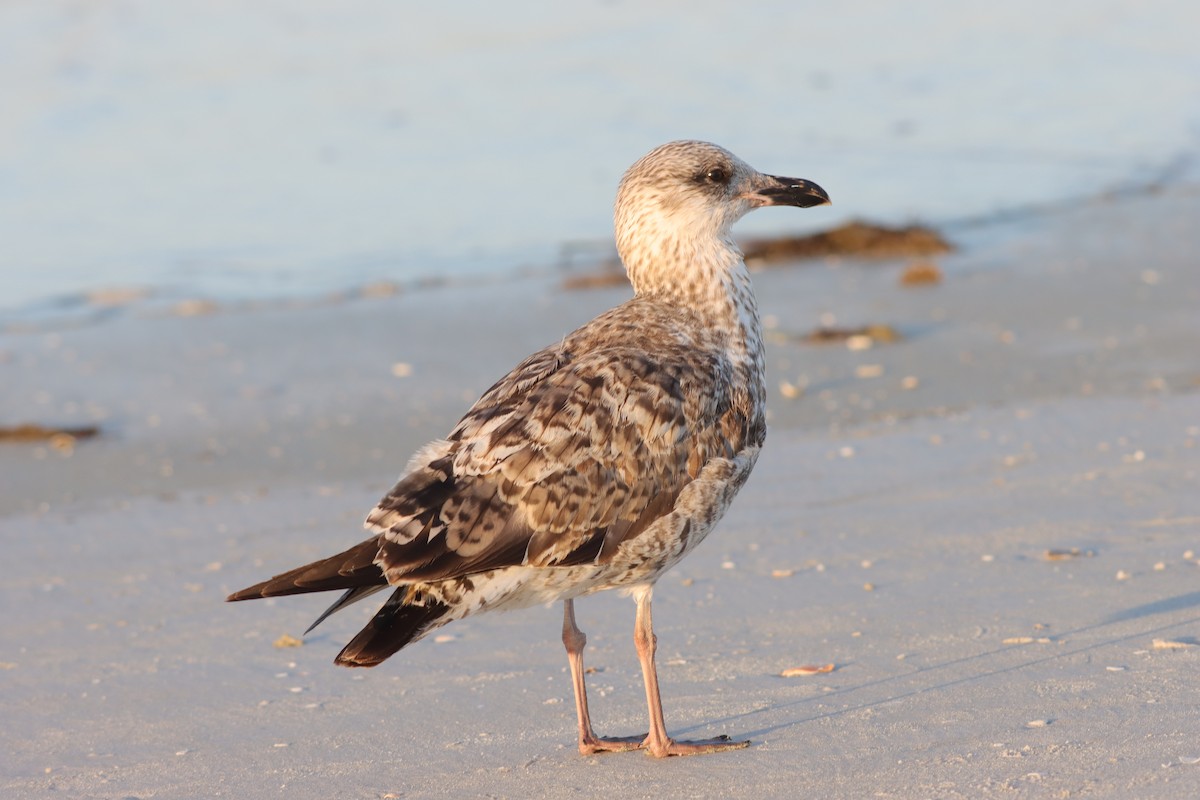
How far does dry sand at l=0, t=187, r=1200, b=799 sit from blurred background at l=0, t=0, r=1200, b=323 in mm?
2333

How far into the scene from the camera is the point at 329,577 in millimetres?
4477

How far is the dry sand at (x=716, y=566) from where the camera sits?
4.91 metres

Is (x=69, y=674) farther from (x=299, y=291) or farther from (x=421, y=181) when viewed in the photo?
(x=421, y=181)

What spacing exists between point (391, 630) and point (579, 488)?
0.69 meters

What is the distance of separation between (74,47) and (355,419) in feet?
46.4

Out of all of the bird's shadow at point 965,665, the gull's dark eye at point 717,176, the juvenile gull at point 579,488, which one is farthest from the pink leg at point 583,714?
the gull's dark eye at point 717,176

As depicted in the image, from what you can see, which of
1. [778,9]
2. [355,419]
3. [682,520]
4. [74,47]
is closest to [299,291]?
[355,419]

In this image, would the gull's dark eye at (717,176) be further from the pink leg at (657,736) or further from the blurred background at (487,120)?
the blurred background at (487,120)

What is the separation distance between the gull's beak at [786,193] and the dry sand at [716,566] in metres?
1.53

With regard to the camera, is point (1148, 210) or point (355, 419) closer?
point (355, 419)

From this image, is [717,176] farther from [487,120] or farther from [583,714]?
[487,120]

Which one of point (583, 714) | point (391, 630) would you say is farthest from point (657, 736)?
point (391, 630)

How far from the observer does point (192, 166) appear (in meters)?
16.2

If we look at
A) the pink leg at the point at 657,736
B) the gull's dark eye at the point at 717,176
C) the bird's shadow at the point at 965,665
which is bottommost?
the bird's shadow at the point at 965,665
